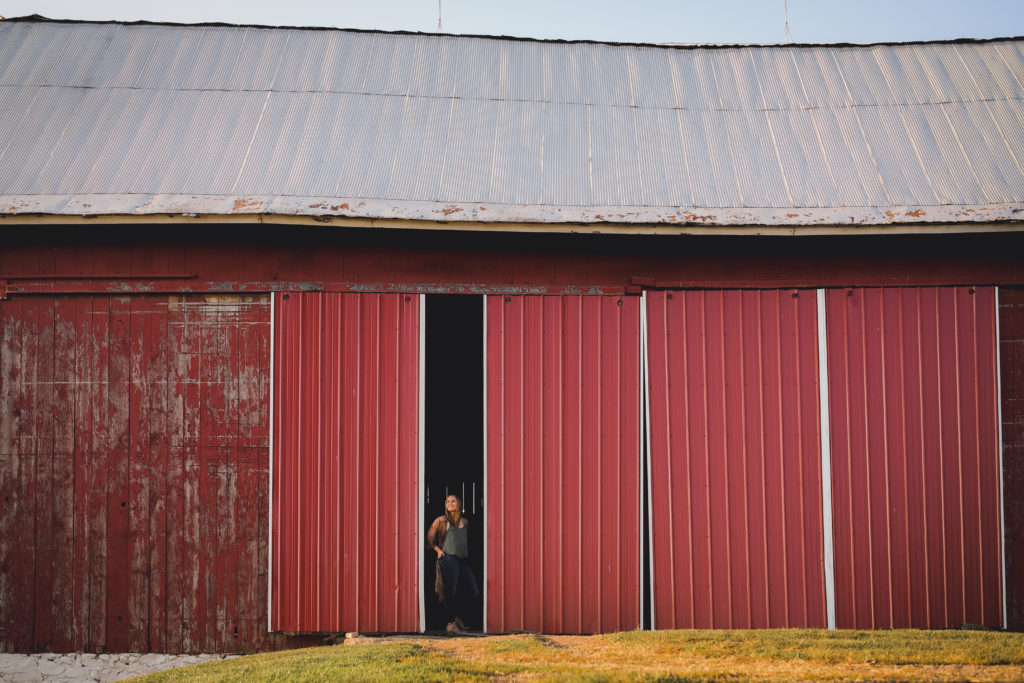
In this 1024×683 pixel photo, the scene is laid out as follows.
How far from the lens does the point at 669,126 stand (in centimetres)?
736

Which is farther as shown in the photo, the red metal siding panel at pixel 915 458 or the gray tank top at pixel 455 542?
the gray tank top at pixel 455 542

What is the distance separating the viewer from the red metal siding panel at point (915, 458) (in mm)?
6016

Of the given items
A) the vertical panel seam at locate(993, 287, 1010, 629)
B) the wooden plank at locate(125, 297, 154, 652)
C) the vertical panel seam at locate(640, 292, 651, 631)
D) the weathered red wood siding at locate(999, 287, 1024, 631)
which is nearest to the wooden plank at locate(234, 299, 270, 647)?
the wooden plank at locate(125, 297, 154, 652)

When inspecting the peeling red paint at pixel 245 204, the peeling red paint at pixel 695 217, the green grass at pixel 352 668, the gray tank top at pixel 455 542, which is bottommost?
the green grass at pixel 352 668

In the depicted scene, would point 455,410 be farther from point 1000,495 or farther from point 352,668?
point 1000,495

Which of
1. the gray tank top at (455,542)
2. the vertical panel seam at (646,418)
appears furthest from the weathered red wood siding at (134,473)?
the vertical panel seam at (646,418)

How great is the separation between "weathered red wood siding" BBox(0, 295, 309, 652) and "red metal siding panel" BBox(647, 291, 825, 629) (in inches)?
124

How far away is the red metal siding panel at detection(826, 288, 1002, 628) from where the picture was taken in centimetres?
602

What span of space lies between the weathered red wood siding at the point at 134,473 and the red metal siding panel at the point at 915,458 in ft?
14.9

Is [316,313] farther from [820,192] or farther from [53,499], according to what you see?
[820,192]

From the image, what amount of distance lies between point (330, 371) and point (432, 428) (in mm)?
3905

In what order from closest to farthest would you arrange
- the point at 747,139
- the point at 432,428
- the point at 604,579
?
the point at 604,579 → the point at 747,139 → the point at 432,428

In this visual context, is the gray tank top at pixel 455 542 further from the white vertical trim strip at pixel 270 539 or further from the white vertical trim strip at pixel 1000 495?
the white vertical trim strip at pixel 1000 495

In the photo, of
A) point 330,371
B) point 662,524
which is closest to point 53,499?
point 330,371
